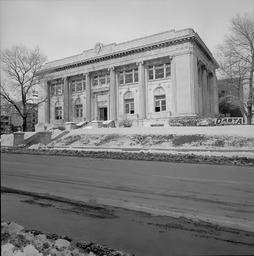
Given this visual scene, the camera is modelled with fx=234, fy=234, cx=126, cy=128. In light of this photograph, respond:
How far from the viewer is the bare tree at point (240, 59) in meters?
1.21

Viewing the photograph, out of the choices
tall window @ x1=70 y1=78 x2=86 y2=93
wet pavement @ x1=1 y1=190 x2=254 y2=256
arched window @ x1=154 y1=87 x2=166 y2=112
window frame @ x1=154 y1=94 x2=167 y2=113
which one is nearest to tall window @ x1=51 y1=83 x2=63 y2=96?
tall window @ x1=70 y1=78 x2=86 y2=93

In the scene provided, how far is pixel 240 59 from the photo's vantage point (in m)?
1.48

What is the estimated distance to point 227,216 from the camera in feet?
4.56

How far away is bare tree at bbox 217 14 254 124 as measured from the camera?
121cm

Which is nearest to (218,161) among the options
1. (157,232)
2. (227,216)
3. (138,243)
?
(227,216)

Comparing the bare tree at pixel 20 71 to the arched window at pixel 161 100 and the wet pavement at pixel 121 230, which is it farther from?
the arched window at pixel 161 100

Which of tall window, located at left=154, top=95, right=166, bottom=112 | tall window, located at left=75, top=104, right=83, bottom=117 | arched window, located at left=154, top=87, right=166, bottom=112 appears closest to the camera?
tall window, located at left=75, top=104, right=83, bottom=117

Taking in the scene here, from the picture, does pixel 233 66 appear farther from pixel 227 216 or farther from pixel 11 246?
pixel 11 246

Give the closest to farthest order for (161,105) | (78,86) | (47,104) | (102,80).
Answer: (47,104) → (78,86) → (102,80) → (161,105)

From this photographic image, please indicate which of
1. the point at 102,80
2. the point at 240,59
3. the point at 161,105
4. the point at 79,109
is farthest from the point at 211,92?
the point at 161,105

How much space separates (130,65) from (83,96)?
1.74 m

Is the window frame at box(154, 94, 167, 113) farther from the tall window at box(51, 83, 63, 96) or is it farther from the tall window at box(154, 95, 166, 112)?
the tall window at box(51, 83, 63, 96)

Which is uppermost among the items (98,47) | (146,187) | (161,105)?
(161,105)

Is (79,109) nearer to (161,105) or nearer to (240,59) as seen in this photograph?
(240,59)
